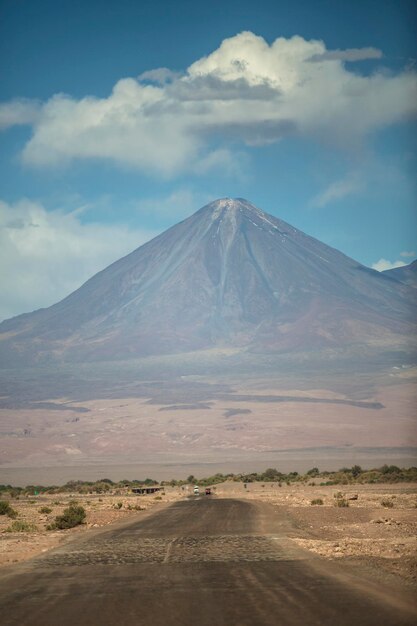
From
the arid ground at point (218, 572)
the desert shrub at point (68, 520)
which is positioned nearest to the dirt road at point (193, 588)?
the arid ground at point (218, 572)

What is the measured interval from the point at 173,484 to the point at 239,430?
63.4m

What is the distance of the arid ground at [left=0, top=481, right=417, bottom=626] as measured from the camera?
11.2 m

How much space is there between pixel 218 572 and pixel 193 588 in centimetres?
189

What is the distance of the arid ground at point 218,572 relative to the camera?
11.2 m

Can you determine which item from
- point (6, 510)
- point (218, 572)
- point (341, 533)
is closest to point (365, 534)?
point (341, 533)

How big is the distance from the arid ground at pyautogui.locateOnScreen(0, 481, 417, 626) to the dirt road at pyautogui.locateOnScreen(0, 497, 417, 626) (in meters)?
0.02

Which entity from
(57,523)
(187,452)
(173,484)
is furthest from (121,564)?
(187,452)

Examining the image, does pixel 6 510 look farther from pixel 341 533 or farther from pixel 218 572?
pixel 218 572

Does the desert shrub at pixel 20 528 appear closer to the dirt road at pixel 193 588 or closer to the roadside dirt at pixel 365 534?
the dirt road at pixel 193 588

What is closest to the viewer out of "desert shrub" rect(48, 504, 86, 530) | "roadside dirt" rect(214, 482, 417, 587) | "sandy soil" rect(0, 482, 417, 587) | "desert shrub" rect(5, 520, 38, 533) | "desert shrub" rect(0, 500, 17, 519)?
"roadside dirt" rect(214, 482, 417, 587)

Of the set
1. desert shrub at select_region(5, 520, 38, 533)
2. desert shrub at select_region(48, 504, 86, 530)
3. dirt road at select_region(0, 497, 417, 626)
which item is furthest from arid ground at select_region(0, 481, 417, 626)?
desert shrub at select_region(48, 504, 86, 530)

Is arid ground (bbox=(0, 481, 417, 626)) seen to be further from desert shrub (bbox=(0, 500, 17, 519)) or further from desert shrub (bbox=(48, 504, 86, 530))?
desert shrub (bbox=(0, 500, 17, 519))

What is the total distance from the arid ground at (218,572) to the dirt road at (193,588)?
2 centimetres

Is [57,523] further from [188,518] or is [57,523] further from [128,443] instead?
[128,443]
